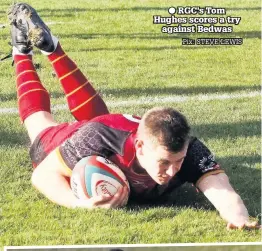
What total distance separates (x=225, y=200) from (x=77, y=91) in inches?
19.5

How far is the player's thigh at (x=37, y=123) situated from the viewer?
5.74ft

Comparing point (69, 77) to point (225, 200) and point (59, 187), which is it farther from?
point (225, 200)

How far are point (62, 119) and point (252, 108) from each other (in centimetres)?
49

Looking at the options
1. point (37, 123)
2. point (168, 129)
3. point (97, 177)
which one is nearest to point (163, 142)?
point (168, 129)

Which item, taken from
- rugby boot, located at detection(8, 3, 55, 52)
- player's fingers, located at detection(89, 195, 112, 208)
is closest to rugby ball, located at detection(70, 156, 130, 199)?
player's fingers, located at detection(89, 195, 112, 208)

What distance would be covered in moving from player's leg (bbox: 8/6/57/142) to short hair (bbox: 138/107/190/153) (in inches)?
15.4

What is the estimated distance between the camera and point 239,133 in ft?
6.41

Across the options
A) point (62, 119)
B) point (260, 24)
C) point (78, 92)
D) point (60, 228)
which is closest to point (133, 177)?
point (60, 228)

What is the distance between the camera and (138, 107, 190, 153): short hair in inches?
54.8

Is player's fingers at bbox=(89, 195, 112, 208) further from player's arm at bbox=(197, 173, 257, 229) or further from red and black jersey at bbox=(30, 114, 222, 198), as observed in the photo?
player's arm at bbox=(197, 173, 257, 229)

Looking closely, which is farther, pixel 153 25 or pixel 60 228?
pixel 153 25

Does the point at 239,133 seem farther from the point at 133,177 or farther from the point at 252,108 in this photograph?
the point at 133,177

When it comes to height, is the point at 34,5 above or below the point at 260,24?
above

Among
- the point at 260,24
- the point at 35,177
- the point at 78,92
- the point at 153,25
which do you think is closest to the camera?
the point at 35,177
